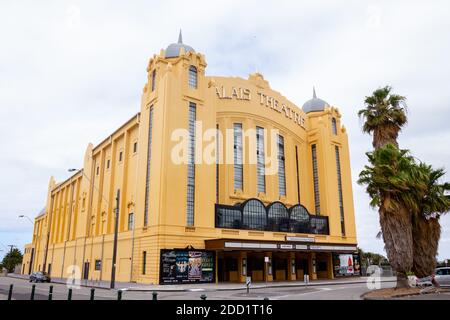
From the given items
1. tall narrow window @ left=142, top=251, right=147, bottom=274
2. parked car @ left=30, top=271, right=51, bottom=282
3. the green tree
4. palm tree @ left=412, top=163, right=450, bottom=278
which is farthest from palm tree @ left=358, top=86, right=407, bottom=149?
the green tree

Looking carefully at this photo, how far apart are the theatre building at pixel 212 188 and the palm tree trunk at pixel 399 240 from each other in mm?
13929

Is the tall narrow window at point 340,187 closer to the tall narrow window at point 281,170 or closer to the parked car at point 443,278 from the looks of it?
the tall narrow window at point 281,170

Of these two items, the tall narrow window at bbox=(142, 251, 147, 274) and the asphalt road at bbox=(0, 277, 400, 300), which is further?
the tall narrow window at bbox=(142, 251, 147, 274)

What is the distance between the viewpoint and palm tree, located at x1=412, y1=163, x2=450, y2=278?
25.2 metres

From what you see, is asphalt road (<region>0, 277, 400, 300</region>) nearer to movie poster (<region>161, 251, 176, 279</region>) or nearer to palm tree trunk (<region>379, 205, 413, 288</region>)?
palm tree trunk (<region>379, 205, 413, 288</region>)

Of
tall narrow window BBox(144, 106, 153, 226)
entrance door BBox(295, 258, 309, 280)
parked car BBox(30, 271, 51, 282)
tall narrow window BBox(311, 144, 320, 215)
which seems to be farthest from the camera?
tall narrow window BBox(311, 144, 320, 215)

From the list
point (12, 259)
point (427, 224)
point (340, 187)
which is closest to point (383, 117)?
point (427, 224)

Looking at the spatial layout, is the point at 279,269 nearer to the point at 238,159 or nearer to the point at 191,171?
the point at 238,159

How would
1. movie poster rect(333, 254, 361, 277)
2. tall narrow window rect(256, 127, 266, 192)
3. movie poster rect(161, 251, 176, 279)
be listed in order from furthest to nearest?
1. movie poster rect(333, 254, 361, 277)
2. tall narrow window rect(256, 127, 266, 192)
3. movie poster rect(161, 251, 176, 279)

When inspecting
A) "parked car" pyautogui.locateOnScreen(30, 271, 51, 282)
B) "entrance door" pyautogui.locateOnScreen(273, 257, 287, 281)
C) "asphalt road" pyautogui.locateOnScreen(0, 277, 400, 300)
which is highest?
"entrance door" pyautogui.locateOnScreen(273, 257, 287, 281)

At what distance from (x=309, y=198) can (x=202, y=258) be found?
78.3ft

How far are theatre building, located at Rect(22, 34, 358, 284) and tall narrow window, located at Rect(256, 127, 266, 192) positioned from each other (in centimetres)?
20

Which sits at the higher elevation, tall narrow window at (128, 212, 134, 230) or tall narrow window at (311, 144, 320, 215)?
tall narrow window at (311, 144, 320, 215)

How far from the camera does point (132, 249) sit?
133 feet
